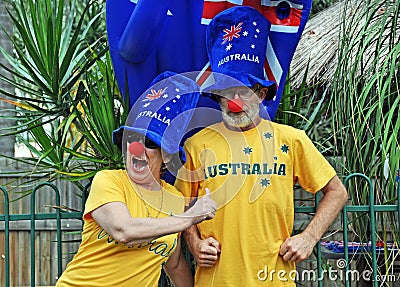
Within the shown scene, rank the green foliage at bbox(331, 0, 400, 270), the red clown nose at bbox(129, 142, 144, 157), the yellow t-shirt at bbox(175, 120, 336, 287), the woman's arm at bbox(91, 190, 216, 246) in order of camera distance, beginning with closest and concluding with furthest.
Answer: the woman's arm at bbox(91, 190, 216, 246), the red clown nose at bbox(129, 142, 144, 157), the yellow t-shirt at bbox(175, 120, 336, 287), the green foliage at bbox(331, 0, 400, 270)

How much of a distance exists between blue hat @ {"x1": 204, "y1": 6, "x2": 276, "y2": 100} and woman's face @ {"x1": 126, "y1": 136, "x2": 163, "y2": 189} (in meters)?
0.38

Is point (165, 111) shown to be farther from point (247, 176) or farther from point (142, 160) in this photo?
point (247, 176)

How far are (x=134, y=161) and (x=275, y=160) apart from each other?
1.93ft

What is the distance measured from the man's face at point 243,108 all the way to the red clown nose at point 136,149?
0.39m

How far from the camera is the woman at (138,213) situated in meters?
2.99

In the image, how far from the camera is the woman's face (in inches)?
121

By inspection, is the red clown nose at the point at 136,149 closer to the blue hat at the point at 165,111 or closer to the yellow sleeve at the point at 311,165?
the blue hat at the point at 165,111

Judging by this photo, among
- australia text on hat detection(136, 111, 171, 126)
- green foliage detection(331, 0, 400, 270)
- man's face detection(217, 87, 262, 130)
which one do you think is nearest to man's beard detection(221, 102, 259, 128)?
man's face detection(217, 87, 262, 130)

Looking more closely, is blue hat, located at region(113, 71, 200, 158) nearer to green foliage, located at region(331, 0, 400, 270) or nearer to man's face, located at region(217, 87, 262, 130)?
man's face, located at region(217, 87, 262, 130)

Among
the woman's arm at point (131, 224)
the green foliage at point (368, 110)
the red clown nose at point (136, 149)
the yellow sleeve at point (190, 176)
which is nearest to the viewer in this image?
the woman's arm at point (131, 224)

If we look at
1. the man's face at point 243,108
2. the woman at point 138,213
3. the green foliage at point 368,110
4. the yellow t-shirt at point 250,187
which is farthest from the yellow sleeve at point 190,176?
the green foliage at point 368,110

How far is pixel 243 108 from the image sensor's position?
10.6ft

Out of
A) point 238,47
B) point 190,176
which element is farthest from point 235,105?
point 190,176

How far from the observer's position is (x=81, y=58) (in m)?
5.07
